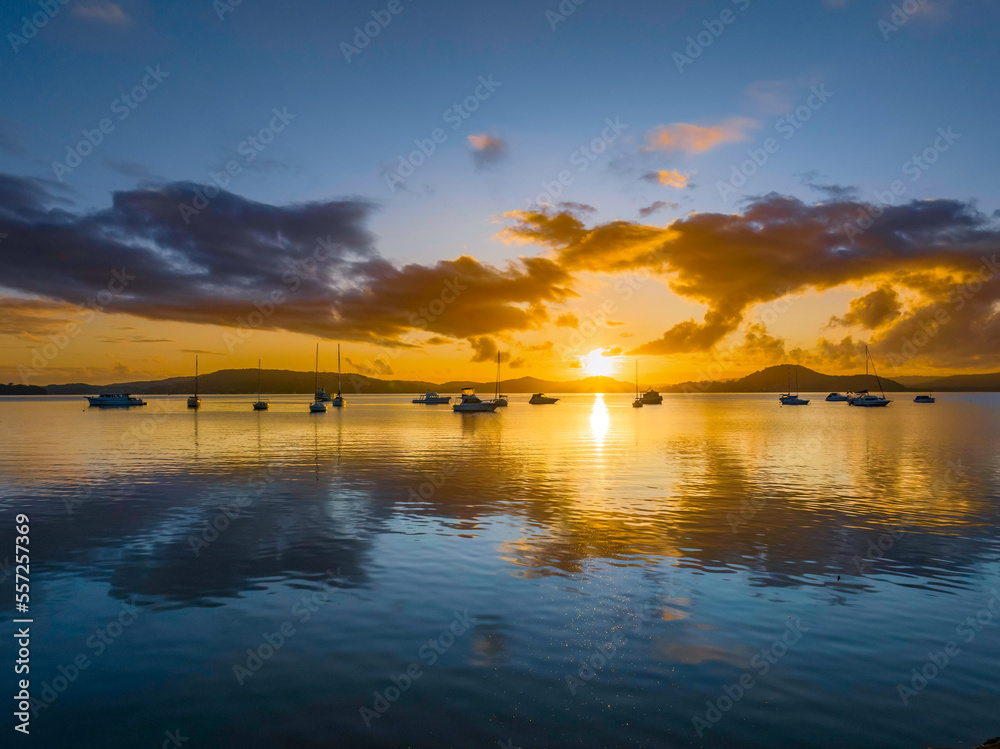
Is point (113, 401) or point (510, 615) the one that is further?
point (113, 401)

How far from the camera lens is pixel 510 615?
13930mm

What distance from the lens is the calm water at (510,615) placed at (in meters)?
9.46

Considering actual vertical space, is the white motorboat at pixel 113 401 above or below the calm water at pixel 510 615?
above

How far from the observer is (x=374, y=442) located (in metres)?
65.8

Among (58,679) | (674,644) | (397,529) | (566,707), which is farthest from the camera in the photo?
(397,529)

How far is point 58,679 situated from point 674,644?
1139 centimetres

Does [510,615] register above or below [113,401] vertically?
below

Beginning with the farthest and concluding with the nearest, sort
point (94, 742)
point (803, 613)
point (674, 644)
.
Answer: point (803, 613) < point (674, 644) < point (94, 742)

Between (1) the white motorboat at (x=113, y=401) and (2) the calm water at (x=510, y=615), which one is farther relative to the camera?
(1) the white motorboat at (x=113, y=401)

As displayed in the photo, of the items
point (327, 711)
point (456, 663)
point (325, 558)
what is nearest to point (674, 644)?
point (456, 663)

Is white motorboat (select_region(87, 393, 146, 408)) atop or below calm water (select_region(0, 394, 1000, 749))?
atop

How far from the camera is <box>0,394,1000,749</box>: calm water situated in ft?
31.0

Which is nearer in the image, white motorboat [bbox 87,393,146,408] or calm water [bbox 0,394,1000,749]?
calm water [bbox 0,394,1000,749]

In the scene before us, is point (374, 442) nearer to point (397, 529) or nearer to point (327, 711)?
point (397, 529)
